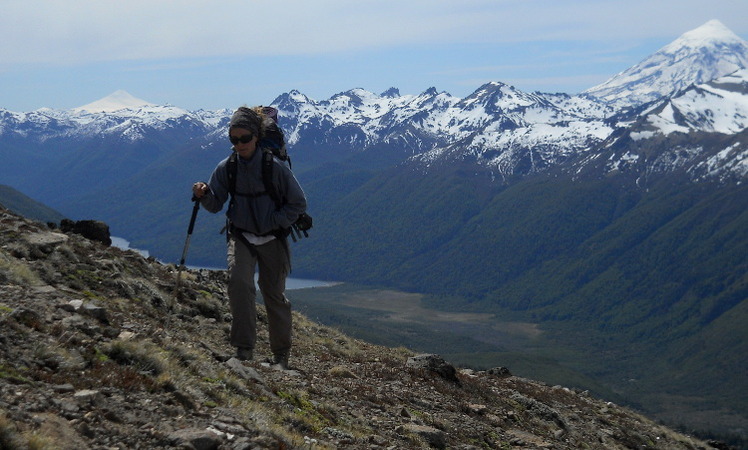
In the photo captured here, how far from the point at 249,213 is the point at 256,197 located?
0.30 meters

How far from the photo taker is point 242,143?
13609mm

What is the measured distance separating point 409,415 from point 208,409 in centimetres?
516

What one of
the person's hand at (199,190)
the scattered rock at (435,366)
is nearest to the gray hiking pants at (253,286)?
the person's hand at (199,190)

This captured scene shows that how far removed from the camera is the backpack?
13.6m

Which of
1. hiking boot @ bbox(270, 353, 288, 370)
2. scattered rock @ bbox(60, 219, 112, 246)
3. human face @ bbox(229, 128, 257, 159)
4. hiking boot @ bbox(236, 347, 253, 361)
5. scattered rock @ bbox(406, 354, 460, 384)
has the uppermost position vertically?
human face @ bbox(229, 128, 257, 159)

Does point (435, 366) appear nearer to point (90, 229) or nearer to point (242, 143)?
point (242, 143)

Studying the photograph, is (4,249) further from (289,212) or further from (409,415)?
(409,415)

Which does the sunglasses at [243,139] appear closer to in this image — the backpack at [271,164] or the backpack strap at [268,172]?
the backpack at [271,164]

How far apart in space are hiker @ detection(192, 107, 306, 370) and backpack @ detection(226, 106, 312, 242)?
0.03 m

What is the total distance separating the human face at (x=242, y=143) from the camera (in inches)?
531

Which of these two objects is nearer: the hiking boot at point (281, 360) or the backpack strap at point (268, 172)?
the backpack strap at point (268, 172)

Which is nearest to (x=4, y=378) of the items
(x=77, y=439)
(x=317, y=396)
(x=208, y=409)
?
(x=77, y=439)

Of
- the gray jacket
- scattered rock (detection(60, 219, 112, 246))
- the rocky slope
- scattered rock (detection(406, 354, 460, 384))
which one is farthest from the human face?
scattered rock (detection(60, 219, 112, 246))

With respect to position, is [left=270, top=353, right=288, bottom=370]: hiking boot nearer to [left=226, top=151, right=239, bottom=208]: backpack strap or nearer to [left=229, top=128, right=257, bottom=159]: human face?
[left=226, top=151, right=239, bottom=208]: backpack strap
